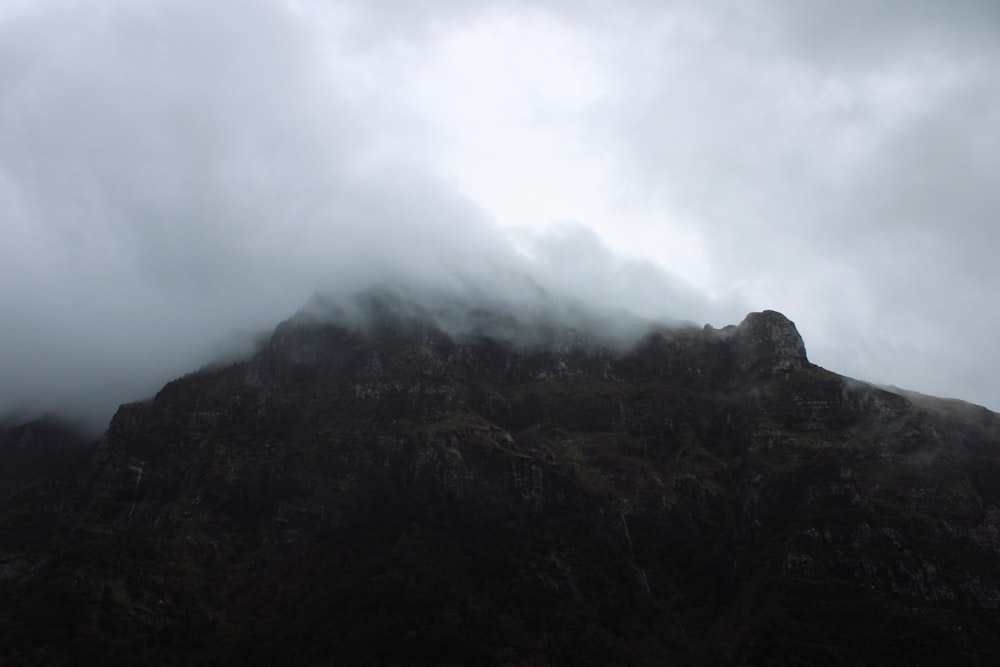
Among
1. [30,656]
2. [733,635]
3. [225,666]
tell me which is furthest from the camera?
[733,635]

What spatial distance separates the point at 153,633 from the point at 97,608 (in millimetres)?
14044

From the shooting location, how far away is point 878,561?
194125 millimetres

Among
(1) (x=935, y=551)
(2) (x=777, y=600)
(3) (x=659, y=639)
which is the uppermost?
(1) (x=935, y=551)

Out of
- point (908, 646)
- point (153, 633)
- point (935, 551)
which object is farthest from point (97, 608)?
point (935, 551)

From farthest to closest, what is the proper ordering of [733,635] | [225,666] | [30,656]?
[733,635] → [225,666] → [30,656]

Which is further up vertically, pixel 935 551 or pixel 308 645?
pixel 935 551

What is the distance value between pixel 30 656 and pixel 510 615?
10582 cm

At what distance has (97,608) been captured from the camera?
183 metres

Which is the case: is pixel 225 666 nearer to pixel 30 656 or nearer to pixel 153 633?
pixel 153 633

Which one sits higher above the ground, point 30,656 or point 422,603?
point 422,603

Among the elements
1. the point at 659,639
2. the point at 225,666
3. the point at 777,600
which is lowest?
the point at 225,666

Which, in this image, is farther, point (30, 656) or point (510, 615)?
point (510, 615)

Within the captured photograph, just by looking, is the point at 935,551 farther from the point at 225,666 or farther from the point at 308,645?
the point at 225,666

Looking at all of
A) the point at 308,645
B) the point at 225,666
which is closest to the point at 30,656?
the point at 225,666
